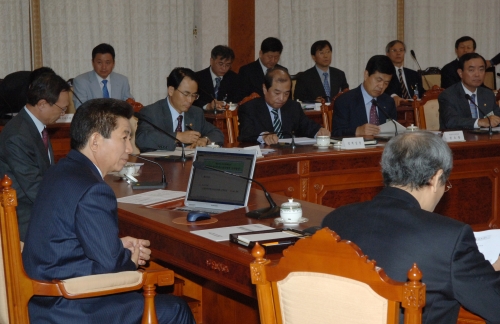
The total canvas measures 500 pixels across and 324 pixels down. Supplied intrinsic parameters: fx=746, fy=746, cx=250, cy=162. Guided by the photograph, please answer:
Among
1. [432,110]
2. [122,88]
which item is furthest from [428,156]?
[122,88]

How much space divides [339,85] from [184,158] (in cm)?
378

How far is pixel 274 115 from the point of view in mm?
4930

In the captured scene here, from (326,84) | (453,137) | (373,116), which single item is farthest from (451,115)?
(326,84)

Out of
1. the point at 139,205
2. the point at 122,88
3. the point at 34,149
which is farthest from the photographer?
the point at 122,88

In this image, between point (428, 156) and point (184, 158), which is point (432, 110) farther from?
point (428, 156)

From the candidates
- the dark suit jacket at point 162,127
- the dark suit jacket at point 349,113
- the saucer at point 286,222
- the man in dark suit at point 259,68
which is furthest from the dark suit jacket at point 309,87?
the saucer at point 286,222

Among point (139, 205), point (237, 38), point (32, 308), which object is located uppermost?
point (237, 38)

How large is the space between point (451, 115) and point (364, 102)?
0.65 metres

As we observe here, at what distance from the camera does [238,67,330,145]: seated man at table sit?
4.79 m

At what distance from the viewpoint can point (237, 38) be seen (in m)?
7.90

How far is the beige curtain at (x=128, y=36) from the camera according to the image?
711 centimetres

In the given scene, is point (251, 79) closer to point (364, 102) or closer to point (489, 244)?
point (364, 102)

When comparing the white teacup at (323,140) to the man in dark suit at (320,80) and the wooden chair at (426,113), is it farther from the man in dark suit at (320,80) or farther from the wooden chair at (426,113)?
the man in dark suit at (320,80)

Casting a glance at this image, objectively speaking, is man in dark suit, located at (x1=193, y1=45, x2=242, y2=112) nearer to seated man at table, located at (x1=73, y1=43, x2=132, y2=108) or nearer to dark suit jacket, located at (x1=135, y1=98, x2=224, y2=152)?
seated man at table, located at (x1=73, y1=43, x2=132, y2=108)
